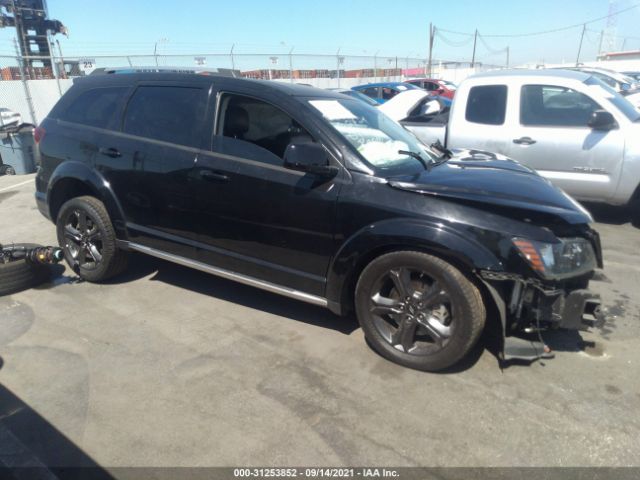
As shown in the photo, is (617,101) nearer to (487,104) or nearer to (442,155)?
(487,104)

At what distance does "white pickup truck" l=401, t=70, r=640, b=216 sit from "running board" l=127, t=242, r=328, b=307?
13.1 feet

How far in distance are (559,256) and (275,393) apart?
187 centimetres

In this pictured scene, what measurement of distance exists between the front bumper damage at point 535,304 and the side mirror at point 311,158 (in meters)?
1.18

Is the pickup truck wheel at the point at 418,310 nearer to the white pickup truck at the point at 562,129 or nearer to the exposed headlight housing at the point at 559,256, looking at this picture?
the exposed headlight housing at the point at 559,256

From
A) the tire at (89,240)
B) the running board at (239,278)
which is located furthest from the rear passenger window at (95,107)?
the running board at (239,278)

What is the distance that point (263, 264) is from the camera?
3484 millimetres

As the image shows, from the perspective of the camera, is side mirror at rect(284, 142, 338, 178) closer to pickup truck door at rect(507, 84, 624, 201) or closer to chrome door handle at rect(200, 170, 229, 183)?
chrome door handle at rect(200, 170, 229, 183)

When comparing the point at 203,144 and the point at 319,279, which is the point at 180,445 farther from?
the point at 203,144

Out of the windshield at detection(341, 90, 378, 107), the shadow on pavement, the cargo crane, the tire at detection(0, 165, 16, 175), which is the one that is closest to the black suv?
the windshield at detection(341, 90, 378, 107)

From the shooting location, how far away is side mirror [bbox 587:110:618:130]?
5.63 metres

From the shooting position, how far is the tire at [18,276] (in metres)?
4.18

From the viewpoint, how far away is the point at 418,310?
3.00 metres

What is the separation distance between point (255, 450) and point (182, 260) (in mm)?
1907

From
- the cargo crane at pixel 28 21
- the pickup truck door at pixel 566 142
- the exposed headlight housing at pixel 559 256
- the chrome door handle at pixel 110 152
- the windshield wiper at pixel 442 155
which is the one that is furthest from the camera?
the cargo crane at pixel 28 21
